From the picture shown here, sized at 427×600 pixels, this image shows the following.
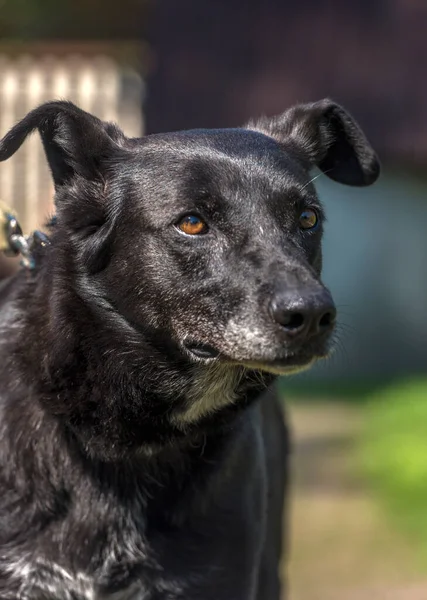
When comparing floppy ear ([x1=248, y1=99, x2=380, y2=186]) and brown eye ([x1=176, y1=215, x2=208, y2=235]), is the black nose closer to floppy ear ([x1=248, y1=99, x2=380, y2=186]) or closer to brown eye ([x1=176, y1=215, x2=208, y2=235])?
brown eye ([x1=176, y1=215, x2=208, y2=235])

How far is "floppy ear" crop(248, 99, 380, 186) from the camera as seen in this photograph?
363 cm

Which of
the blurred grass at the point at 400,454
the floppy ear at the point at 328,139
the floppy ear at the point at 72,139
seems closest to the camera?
the floppy ear at the point at 72,139

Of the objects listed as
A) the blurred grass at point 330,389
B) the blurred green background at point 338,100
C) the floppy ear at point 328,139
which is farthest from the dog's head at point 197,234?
the blurred grass at point 330,389

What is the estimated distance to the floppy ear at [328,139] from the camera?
3631 mm

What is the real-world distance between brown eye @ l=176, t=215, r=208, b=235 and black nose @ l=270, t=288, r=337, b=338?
0.36 m

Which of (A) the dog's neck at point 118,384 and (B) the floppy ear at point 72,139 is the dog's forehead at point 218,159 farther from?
(A) the dog's neck at point 118,384

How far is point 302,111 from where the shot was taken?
3672mm

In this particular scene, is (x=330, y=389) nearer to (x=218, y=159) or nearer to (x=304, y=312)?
(x=218, y=159)

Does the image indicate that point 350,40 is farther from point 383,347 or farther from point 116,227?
point 116,227

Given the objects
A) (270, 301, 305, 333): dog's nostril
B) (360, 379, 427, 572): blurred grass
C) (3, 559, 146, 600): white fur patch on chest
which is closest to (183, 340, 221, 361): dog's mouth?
(270, 301, 305, 333): dog's nostril

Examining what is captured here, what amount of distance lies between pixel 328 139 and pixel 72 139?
0.90 meters

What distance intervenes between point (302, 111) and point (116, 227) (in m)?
0.84

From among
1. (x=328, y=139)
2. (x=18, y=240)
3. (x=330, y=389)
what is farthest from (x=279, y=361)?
(x=330, y=389)

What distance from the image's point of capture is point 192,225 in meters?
3.05
